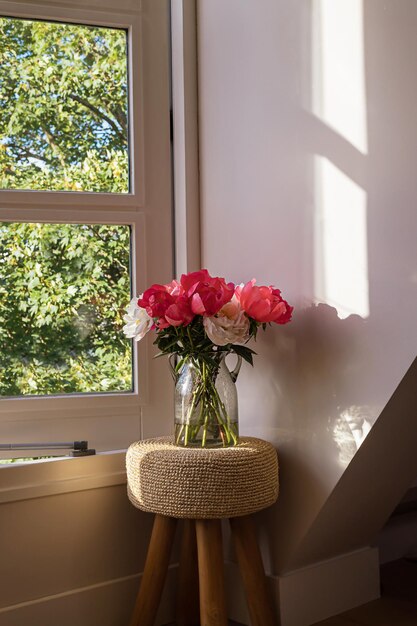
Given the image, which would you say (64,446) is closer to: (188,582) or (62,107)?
(188,582)

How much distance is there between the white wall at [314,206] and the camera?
173cm

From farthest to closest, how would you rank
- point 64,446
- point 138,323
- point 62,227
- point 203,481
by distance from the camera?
1. point 62,227
2. point 64,446
3. point 138,323
4. point 203,481

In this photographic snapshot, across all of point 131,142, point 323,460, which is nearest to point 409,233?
point 323,460

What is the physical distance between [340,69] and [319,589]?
52.5 inches

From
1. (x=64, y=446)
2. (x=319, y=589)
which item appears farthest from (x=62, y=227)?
(x=319, y=589)

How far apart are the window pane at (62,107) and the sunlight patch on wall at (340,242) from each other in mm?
601

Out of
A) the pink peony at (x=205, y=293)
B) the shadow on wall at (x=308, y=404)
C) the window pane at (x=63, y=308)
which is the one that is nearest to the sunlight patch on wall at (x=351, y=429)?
the shadow on wall at (x=308, y=404)

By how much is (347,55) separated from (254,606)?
4.32 ft

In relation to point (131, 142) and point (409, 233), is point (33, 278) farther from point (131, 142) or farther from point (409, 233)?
point (409, 233)

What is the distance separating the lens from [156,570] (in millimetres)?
1939

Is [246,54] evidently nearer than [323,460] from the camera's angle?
No

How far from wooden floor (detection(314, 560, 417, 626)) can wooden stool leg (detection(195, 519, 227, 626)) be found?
415 millimetres

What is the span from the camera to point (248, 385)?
7.09 feet

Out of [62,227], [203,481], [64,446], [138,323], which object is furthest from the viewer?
[62,227]
